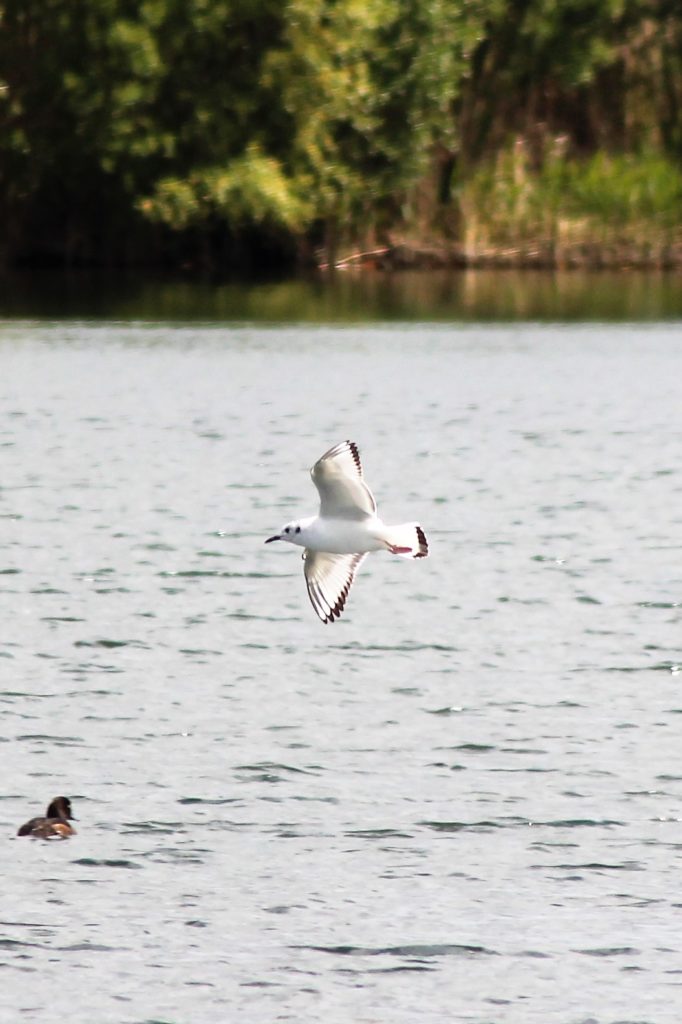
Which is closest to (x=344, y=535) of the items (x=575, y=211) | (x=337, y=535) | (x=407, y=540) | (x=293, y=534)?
(x=337, y=535)

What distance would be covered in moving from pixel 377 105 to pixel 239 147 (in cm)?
380

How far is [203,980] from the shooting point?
1128cm

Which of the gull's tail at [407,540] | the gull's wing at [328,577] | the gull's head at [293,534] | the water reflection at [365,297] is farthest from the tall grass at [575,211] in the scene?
the gull's tail at [407,540]

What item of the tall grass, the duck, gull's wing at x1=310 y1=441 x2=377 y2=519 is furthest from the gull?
the tall grass

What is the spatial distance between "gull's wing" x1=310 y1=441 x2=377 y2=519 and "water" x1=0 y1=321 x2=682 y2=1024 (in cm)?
158

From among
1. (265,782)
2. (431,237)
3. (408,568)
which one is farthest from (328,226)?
(265,782)

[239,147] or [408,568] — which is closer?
[408,568]

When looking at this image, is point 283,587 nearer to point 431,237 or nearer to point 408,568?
point 408,568

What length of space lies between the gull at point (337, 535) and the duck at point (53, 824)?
1895mm

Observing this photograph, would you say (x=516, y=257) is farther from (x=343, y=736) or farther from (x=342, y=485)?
(x=342, y=485)

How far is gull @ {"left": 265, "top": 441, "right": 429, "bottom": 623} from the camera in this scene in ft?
45.8

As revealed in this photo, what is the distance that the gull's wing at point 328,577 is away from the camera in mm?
14469

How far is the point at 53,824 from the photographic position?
1305 cm

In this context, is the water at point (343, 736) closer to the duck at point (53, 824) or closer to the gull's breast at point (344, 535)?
the duck at point (53, 824)
